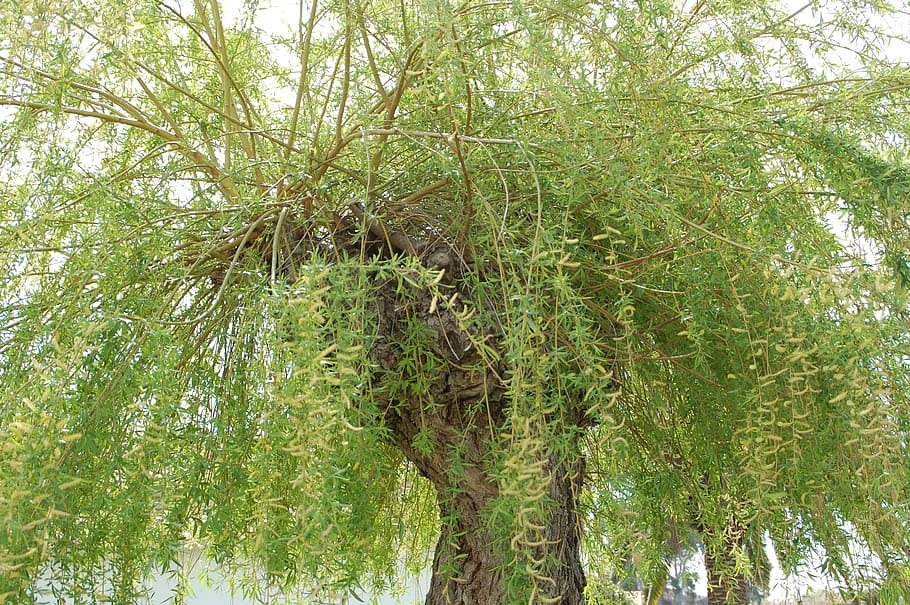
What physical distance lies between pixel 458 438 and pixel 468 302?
29cm

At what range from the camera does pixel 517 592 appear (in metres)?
1.04

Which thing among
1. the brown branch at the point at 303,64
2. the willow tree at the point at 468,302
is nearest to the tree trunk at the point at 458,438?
the willow tree at the point at 468,302

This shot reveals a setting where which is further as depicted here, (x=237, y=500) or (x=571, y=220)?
(x=571, y=220)

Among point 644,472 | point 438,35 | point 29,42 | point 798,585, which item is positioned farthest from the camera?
point 644,472

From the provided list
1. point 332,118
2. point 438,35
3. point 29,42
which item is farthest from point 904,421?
point 29,42

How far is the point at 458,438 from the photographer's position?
1.27 meters

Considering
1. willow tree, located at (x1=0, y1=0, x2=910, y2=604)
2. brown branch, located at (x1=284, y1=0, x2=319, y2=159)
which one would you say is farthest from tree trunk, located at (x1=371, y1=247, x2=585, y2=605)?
brown branch, located at (x1=284, y1=0, x2=319, y2=159)

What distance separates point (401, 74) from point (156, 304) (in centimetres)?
47

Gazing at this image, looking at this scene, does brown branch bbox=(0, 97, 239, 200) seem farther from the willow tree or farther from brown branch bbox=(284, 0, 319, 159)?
brown branch bbox=(284, 0, 319, 159)

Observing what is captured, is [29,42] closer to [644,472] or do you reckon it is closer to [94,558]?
[94,558]

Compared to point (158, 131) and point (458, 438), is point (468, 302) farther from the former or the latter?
point (158, 131)

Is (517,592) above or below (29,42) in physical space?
below

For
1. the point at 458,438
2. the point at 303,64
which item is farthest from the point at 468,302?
the point at 303,64

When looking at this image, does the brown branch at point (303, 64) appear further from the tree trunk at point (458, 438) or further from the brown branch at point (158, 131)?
the tree trunk at point (458, 438)
